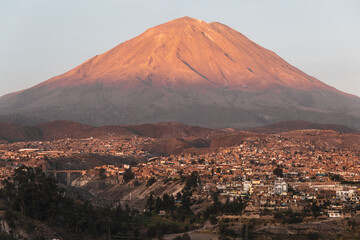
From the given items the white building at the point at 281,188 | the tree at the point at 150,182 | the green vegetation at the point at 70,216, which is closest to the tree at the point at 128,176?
the tree at the point at 150,182

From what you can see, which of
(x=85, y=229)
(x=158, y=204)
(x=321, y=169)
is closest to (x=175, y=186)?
(x=158, y=204)

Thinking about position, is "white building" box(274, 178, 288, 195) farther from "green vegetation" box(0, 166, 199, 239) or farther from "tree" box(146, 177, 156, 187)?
"tree" box(146, 177, 156, 187)

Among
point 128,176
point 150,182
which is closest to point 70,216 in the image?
point 150,182

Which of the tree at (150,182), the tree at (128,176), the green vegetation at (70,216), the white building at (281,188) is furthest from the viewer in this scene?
the tree at (128,176)

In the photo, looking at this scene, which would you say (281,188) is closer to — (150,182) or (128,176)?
(150,182)

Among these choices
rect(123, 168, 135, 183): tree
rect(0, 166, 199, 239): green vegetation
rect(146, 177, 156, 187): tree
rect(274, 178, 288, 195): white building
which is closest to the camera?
rect(0, 166, 199, 239): green vegetation

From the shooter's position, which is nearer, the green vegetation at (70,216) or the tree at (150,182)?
the green vegetation at (70,216)

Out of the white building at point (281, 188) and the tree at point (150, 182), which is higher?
the white building at point (281, 188)

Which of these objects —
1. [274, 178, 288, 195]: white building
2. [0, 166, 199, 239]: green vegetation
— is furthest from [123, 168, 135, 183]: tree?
[0, 166, 199, 239]: green vegetation

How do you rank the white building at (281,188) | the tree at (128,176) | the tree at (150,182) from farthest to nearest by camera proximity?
the tree at (128,176), the tree at (150,182), the white building at (281,188)

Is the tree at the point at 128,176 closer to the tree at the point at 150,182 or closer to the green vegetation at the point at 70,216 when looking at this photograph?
the tree at the point at 150,182

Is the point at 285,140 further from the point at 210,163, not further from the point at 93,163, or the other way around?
the point at 210,163
